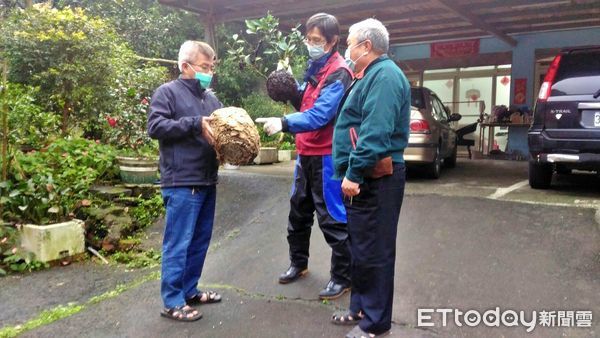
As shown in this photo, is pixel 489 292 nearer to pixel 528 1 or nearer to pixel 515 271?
pixel 515 271

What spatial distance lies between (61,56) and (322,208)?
15.0 feet

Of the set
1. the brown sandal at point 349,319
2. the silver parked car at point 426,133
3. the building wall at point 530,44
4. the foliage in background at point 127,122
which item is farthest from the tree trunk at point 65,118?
the building wall at point 530,44

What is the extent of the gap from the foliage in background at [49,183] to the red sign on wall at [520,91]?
414 inches

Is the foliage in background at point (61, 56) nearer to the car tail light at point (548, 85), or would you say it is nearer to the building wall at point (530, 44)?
the car tail light at point (548, 85)

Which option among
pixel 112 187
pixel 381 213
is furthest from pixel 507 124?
pixel 381 213

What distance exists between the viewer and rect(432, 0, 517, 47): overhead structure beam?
870 cm

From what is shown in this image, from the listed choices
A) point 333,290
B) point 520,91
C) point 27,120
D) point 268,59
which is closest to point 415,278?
point 333,290

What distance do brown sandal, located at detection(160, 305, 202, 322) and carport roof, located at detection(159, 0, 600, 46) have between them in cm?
692

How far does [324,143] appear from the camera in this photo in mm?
3541

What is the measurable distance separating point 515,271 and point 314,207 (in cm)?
166

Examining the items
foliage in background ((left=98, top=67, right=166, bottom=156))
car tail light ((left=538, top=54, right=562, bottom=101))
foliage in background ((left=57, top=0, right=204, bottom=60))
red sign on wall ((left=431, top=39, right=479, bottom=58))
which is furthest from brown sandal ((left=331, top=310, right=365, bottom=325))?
red sign on wall ((left=431, top=39, right=479, bottom=58))

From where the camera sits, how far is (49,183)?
5.04 metres

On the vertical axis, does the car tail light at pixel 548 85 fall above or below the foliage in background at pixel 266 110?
above

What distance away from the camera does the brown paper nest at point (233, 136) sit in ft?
10.4
